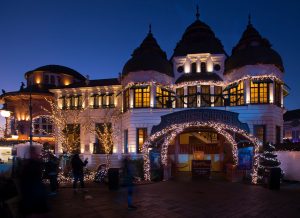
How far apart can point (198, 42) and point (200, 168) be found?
15.0m

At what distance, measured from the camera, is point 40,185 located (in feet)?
22.4

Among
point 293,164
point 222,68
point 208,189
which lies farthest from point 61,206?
point 222,68

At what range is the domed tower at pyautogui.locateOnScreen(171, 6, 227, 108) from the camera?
103 feet

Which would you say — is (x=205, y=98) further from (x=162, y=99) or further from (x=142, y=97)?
(x=142, y=97)

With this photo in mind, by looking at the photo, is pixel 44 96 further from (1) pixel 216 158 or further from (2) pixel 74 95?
(1) pixel 216 158

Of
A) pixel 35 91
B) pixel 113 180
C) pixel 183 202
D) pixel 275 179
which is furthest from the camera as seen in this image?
pixel 35 91

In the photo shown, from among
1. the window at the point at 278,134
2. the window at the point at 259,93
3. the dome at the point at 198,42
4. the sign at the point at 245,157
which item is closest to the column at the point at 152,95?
the dome at the point at 198,42

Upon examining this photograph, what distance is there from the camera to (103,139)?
33.9 m

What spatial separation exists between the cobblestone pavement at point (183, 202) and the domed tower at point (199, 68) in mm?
13571

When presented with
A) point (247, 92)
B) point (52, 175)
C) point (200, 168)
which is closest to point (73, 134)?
point (200, 168)

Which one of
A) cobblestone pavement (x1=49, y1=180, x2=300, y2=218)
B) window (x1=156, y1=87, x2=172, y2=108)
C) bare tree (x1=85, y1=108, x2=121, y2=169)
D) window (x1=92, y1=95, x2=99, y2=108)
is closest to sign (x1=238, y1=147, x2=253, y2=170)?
cobblestone pavement (x1=49, y1=180, x2=300, y2=218)

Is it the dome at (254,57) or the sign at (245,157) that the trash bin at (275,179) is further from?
the dome at (254,57)

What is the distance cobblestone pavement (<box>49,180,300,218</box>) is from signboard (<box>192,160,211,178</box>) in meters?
3.85

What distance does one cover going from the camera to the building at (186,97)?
2822 centimetres
